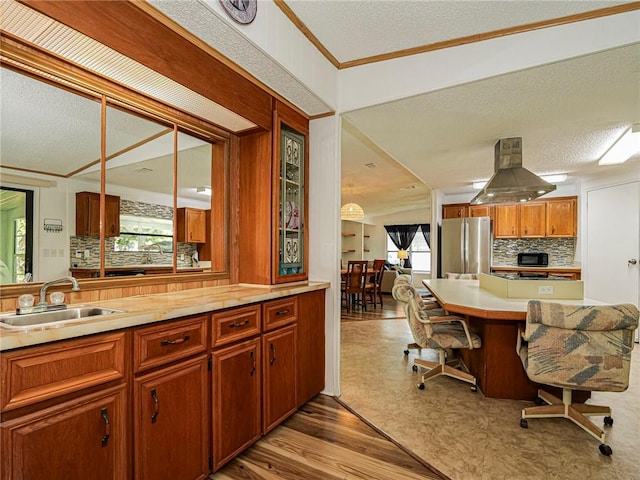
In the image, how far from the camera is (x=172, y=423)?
1531mm

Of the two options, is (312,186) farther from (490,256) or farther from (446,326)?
(490,256)

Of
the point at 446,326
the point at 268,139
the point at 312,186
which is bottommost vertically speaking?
the point at 446,326

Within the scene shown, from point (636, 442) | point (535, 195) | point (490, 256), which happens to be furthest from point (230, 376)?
point (490, 256)

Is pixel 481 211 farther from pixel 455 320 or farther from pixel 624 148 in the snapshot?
pixel 455 320

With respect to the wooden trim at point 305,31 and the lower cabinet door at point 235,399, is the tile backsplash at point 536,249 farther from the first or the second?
the lower cabinet door at point 235,399

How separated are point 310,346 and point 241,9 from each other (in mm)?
2207

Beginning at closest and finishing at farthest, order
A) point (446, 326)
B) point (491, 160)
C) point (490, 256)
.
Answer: point (446, 326)
point (491, 160)
point (490, 256)

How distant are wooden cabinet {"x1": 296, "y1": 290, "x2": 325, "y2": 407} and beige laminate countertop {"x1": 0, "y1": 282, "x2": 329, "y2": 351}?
152mm

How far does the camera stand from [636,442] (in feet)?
6.97

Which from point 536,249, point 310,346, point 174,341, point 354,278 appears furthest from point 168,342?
point 536,249

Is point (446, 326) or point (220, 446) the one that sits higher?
point (446, 326)

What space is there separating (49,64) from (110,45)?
326mm

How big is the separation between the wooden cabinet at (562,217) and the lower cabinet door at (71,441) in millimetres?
6830

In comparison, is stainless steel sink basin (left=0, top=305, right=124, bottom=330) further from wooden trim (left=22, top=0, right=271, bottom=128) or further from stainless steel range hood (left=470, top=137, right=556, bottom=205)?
Result: stainless steel range hood (left=470, top=137, right=556, bottom=205)
